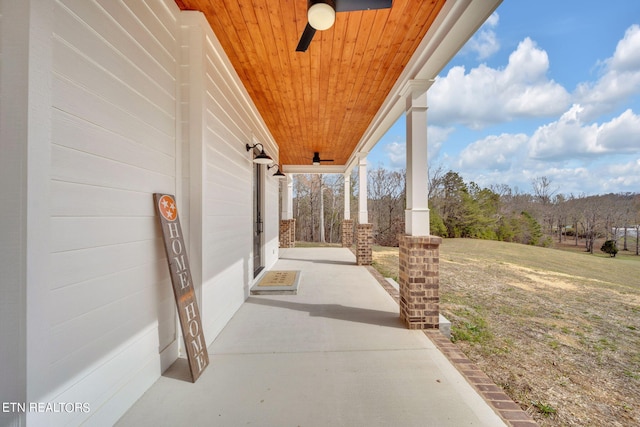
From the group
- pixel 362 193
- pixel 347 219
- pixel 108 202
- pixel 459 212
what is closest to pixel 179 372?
pixel 108 202

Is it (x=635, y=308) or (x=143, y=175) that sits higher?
(x=143, y=175)

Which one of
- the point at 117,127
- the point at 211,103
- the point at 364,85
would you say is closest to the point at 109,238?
the point at 117,127

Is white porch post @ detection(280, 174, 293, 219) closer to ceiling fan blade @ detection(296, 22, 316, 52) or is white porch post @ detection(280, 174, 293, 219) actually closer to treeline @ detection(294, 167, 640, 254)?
ceiling fan blade @ detection(296, 22, 316, 52)

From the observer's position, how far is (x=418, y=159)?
3.14m

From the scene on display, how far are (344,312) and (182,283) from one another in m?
2.13

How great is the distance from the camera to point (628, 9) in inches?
117

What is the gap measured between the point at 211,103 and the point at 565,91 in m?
20.0

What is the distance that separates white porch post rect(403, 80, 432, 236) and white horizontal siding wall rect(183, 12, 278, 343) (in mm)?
2204

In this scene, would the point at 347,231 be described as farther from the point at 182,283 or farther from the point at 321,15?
the point at 321,15

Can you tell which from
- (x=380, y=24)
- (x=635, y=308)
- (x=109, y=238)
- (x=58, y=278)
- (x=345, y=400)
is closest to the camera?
(x=58, y=278)

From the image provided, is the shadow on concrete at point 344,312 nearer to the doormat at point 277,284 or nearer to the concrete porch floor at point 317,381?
the concrete porch floor at point 317,381

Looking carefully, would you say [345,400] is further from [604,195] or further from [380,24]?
[604,195]

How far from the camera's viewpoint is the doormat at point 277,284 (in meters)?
4.34

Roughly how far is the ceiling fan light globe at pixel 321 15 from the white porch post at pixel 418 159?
1.58 m
